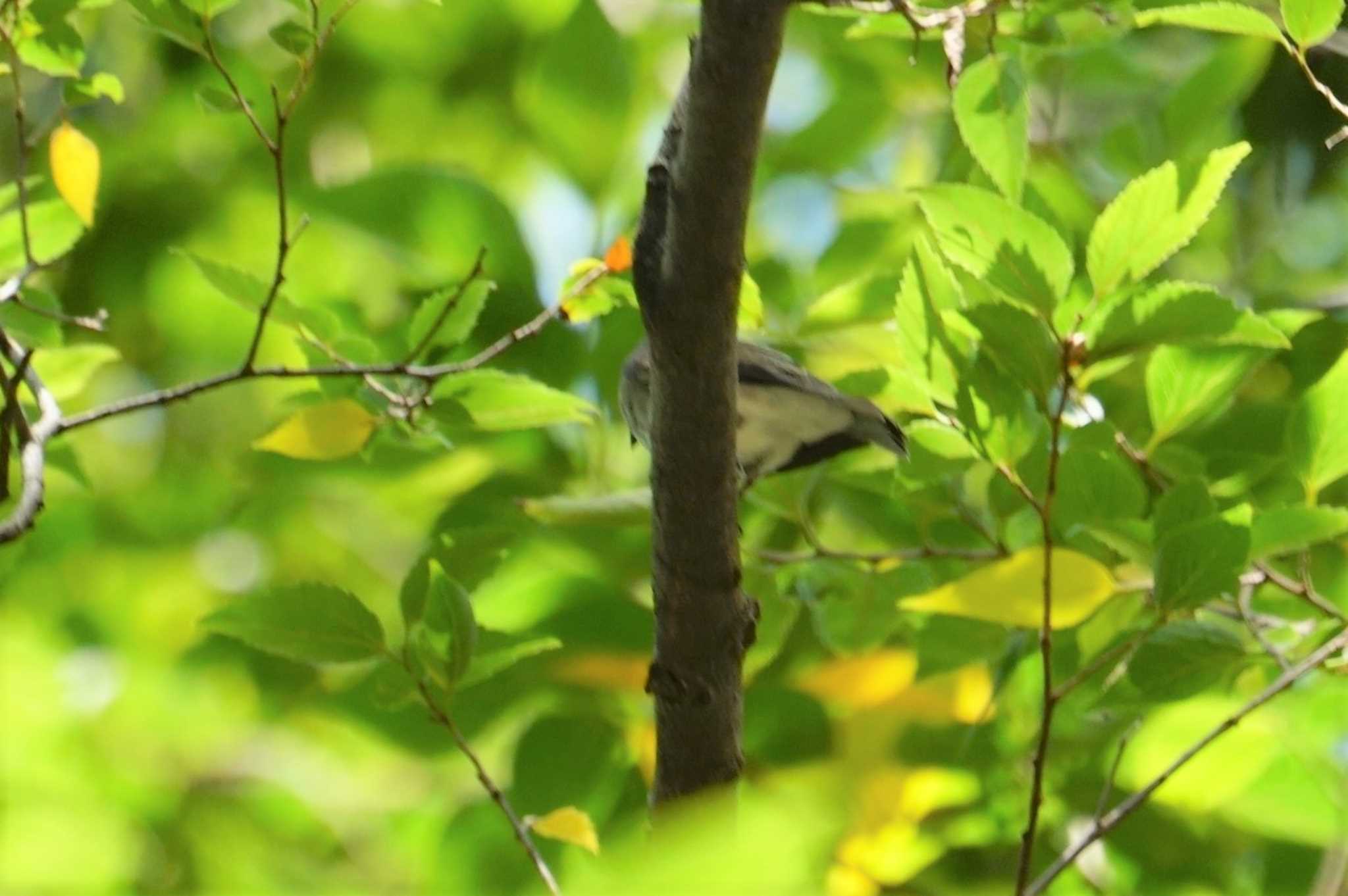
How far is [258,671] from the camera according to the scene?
1212mm

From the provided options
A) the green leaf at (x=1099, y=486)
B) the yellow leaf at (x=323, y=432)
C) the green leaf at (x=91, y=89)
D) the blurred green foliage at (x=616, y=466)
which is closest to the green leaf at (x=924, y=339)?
the blurred green foliage at (x=616, y=466)

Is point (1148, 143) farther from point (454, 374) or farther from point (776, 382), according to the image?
point (454, 374)

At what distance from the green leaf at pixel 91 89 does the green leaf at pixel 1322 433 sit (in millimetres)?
944

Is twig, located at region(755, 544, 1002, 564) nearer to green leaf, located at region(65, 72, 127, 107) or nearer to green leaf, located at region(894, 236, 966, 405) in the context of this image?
green leaf, located at region(894, 236, 966, 405)

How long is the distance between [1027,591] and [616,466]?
2.01 feet

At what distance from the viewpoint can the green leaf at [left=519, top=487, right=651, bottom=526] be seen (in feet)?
3.56

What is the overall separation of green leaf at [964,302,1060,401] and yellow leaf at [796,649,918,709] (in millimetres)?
521

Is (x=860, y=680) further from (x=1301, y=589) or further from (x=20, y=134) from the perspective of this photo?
(x=20, y=134)

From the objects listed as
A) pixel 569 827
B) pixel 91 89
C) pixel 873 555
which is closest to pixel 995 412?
pixel 873 555

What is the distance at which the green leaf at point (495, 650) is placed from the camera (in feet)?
2.96

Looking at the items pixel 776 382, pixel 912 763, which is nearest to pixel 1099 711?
pixel 912 763

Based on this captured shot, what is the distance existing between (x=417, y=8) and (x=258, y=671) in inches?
35.2

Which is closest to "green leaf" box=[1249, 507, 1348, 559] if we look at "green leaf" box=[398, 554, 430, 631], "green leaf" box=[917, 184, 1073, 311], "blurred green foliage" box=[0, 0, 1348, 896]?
"blurred green foliage" box=[0, 0, 1348, 896]

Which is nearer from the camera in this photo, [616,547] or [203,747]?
[203,747]
